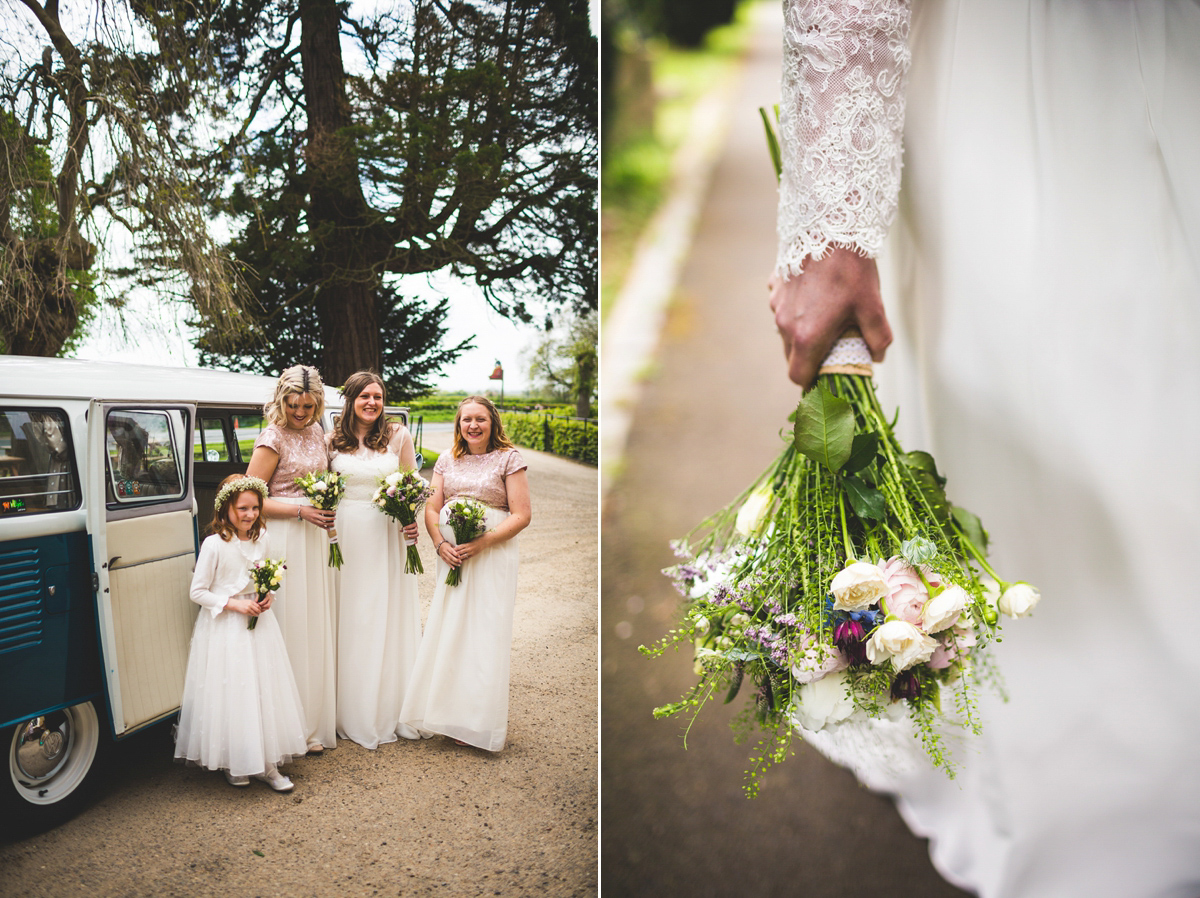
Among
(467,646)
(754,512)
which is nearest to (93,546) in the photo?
(467,646)

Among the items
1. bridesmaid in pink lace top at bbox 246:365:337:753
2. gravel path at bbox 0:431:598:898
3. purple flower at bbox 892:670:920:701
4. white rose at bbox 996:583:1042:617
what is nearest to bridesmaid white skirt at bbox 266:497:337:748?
bridesmaid in pink lace top at bbox 246:365:337:753

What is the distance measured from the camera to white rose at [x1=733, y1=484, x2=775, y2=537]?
154 cm

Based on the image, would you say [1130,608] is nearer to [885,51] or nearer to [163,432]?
[885,51]

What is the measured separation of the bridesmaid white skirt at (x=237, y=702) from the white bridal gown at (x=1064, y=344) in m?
1.35

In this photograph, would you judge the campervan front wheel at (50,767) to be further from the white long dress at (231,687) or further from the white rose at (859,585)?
the white rose at (859,585)

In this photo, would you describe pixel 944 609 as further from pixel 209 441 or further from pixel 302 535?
pixel 209 441

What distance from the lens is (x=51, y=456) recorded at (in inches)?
63.2

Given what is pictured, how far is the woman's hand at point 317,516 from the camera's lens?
6.28ft

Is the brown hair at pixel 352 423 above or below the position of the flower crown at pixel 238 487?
above

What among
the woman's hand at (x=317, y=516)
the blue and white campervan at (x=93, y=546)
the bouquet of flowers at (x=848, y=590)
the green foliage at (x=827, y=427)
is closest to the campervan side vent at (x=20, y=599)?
the blue and white campervan at (x=93, y=546)

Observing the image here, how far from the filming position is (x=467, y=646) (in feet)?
6.72

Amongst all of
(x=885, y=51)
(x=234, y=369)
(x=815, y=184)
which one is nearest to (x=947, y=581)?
(x=815, y=184)

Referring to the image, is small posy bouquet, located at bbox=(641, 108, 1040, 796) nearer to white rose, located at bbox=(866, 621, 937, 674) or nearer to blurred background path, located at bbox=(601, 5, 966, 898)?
white rose, located at bbox=(866, 621, 937, 674)

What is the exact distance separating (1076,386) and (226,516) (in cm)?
186
